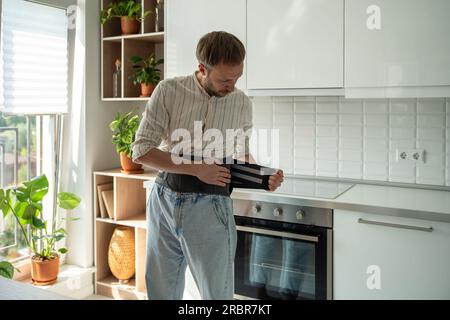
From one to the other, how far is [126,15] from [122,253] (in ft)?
5.16

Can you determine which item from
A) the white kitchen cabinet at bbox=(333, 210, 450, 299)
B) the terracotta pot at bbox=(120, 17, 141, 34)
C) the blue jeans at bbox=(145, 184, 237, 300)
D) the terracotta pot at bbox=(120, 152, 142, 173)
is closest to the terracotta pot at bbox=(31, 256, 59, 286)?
the terracotta pot at bbox=(120, 152, 142, 173)

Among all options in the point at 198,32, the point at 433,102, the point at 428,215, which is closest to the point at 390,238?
the point at 428,215

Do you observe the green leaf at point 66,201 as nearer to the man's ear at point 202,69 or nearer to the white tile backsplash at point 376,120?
the man's ear at point 202,69

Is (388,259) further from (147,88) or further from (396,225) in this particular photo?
(147,88)

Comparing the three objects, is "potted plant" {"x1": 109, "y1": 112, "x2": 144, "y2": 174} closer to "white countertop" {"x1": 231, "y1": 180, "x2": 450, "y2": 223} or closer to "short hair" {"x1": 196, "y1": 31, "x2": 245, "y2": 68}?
"white countertop" {"x1": 231, "y1": 180, "x2": 450, "y2": 223}

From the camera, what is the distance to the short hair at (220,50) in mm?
1465

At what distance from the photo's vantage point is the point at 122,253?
121 inches

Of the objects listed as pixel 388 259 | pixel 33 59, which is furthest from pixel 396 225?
pixel 33 59

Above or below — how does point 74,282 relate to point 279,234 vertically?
below

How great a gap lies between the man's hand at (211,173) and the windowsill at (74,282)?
182 cm

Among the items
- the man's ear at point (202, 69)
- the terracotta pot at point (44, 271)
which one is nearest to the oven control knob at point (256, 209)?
the man's ear at point (202, 69)
